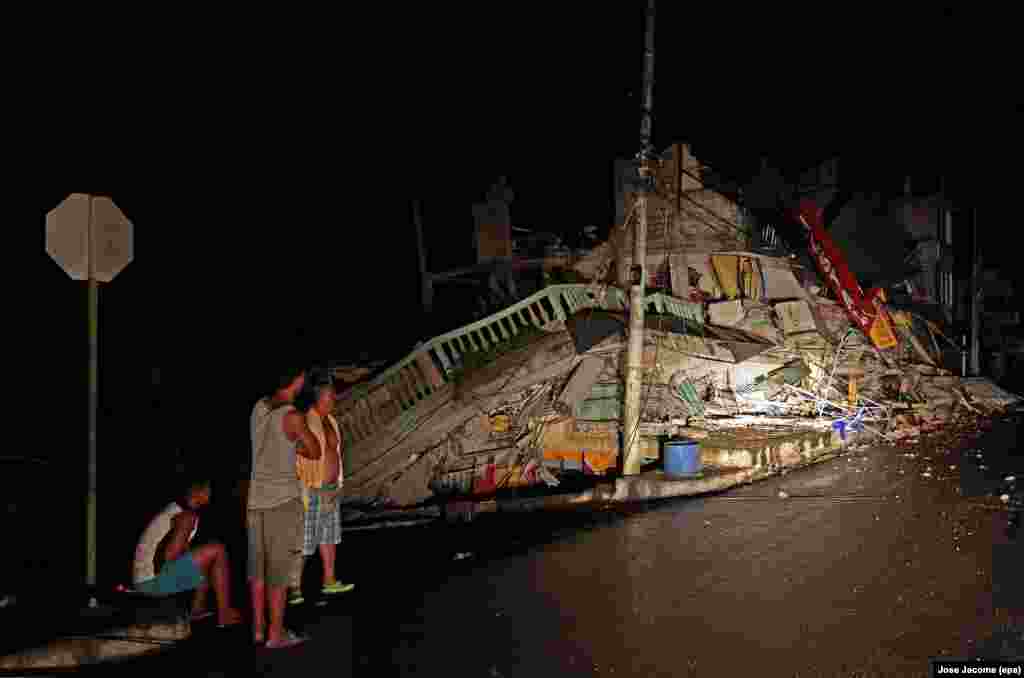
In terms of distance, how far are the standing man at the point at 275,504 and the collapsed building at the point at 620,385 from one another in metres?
7.17

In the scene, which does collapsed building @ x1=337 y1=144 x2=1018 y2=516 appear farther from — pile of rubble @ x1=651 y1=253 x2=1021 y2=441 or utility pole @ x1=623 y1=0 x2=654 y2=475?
utility pole @ x1=623 y1=0 x2=654 y2=475

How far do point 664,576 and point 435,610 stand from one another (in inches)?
84.8

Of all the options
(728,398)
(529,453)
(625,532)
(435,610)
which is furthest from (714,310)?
(435,610)

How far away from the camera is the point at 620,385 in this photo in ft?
43.5

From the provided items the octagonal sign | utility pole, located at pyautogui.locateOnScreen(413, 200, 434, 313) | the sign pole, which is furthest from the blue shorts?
utility pole, located at pyautogui.locateOnScreen(413, 200, 434, 313)

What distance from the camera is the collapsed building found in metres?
12.2

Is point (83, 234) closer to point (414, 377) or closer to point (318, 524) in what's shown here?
point (318, 524)

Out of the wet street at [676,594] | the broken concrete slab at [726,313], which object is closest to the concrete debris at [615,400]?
the broken concrete slab at [726,313]

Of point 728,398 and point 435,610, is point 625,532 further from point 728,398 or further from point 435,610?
point 728,398

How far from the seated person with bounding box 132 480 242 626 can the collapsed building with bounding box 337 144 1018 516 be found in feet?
22.2

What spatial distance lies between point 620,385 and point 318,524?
826 centimetres

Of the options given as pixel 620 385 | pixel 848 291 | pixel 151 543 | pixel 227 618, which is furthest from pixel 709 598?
pixel 848 291

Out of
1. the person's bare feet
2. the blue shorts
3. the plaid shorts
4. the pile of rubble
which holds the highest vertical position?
the pile of rubble

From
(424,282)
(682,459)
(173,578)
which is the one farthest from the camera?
(424,282)
